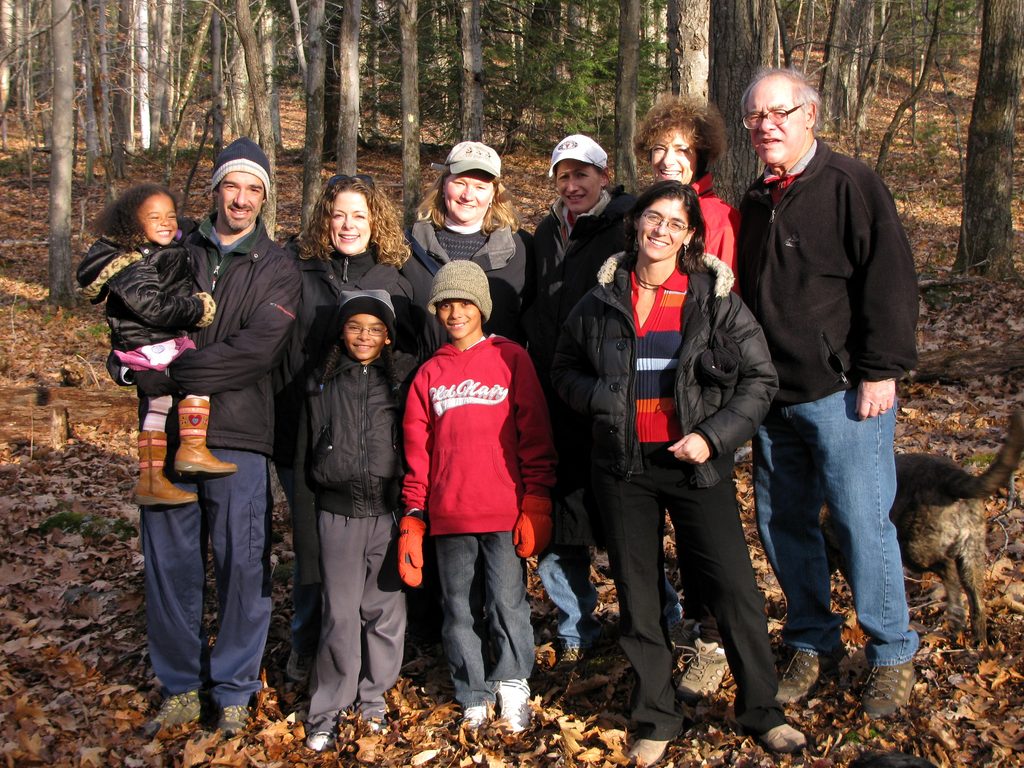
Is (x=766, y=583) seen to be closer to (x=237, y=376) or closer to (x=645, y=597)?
(x=645, y=597)

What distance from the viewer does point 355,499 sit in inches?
168

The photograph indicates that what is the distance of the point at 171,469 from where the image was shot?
432 centimetres

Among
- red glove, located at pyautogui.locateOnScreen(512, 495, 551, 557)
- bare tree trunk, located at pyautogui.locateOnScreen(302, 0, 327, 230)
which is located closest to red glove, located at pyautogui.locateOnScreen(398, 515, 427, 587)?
red glove, located at pyautogui.locateOnScreen(512, 495, 551, 557)

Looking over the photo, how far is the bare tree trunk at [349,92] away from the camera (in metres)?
14.9

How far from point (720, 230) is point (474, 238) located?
1.41 meters

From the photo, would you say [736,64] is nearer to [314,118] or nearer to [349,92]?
[349,92]

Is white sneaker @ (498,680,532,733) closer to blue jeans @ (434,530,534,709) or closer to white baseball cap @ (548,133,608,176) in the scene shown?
blue jeans @ (434,530,534,709)

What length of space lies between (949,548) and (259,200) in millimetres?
3987

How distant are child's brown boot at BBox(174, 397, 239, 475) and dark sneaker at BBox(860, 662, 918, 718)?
10.5 ft

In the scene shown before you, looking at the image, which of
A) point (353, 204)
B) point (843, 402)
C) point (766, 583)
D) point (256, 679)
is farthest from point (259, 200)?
point (766, 583)

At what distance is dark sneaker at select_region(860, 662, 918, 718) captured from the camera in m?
3.88

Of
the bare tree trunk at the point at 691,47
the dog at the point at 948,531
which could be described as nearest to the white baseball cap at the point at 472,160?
the dog at the point at 948,531

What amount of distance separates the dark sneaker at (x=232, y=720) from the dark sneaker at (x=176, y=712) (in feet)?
0.62

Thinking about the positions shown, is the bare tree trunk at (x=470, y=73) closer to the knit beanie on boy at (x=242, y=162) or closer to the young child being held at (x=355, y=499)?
the knit beanie on boy at (x=242, y=162)
